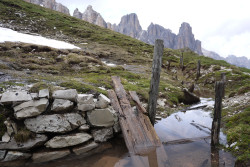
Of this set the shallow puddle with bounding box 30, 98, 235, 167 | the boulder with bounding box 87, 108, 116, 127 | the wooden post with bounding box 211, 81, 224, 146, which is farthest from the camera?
the wooden post with bounding box 211, 81, 224, 146

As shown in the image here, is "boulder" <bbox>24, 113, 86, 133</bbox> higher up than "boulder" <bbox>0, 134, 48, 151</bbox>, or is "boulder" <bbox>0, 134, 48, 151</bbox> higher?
"boulder" <bbox>24, 113, 86, 133</bbox>

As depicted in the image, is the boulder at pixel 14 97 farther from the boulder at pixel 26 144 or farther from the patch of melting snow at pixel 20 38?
the patch of melting snow at pixel 20 38

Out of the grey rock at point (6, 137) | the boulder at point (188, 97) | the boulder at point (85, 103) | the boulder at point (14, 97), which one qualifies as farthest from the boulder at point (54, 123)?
the boulder at point (188, 97)

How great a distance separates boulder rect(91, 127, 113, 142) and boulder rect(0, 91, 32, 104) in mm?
2905

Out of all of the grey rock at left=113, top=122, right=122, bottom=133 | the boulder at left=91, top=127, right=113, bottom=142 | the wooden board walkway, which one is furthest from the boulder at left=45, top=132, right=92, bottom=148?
the wooden board walkway

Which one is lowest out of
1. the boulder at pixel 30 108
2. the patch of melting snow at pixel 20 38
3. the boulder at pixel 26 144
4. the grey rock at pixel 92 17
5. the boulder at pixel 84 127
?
the boulder at pixel 26 144

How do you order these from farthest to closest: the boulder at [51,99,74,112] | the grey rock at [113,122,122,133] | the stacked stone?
the grey rock at [113,122,122,133] → the boulder at [51,99,74,112] → the stacked stone

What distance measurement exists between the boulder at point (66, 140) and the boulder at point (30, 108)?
46.0 inches

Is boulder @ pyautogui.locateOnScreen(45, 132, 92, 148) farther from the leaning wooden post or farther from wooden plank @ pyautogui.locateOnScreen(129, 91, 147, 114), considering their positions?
the leaning wooden post

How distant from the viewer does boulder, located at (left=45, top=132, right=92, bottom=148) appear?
5.53 metres

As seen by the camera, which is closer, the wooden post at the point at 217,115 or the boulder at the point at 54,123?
the boulder at the point at 54,123

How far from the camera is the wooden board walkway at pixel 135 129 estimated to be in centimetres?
626

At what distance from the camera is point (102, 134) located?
655 centimetres

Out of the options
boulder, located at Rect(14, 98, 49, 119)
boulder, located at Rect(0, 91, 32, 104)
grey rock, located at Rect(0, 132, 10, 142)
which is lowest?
grey rock, located at Rect(0, 132, 10, 142)
